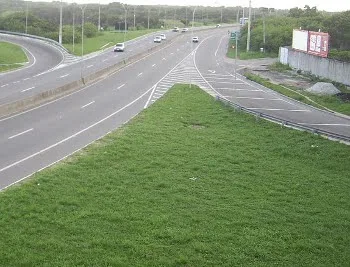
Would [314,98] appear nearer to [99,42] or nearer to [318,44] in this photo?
[318,44]

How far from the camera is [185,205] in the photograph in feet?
52.6

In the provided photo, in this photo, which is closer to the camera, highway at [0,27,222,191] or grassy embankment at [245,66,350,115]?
highway at [0,27,222,191]

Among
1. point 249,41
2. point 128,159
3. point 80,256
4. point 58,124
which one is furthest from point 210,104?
point 249,41

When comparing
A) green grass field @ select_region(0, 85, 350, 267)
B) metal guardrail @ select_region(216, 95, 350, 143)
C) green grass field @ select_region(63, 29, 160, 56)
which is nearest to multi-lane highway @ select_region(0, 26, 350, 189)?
green grass field @ select_region(0, 85, 350, 267)

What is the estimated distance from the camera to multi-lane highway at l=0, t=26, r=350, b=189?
69.5 feet

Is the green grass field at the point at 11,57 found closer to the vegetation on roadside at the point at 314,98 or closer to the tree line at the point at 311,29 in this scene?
the vegetation on roadside at the point at 314,98

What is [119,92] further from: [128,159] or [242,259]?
[242,259]

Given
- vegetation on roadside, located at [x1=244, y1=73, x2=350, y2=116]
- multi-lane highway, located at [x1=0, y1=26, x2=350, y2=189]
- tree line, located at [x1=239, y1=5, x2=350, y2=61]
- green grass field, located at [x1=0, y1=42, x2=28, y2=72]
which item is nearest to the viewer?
multi-lane highway, located at [x1=0, y1=26, x2=350, y2=189]

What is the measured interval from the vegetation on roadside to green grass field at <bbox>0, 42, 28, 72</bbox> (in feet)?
91.0

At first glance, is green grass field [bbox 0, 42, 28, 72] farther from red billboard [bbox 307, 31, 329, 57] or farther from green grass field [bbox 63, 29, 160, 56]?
red billboard [bbox 307, 31, 329, 57]

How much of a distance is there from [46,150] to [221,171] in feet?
23.8

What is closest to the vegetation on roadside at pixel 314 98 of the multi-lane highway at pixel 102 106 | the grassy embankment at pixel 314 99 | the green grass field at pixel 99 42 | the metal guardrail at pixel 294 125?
the grassy embankment at pixel 314 99

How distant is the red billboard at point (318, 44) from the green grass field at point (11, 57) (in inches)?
1233

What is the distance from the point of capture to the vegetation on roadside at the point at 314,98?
34.5 m
